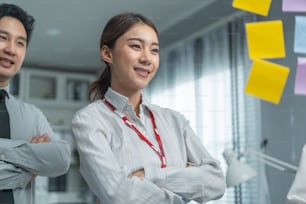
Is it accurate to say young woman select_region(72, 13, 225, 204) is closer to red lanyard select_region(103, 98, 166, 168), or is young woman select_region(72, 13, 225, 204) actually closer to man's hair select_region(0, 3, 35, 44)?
red lanyard select_region(103, 98, 166, 168)

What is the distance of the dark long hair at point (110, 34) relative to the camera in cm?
69

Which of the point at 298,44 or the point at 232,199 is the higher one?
the point at 298,44

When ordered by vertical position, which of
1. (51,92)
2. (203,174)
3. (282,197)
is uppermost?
(51,92)

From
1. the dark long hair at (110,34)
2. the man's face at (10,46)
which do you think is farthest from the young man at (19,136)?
the dark long hair at (110,34)

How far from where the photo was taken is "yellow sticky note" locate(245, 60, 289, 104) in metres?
0.85

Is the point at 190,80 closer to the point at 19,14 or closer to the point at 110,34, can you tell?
the point at 110,34

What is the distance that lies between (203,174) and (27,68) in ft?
1.14

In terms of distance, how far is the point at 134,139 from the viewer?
67cm

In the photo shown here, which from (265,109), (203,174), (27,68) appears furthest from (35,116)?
(265,109)

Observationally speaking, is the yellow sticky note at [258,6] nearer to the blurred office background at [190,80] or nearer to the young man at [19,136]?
the blurred office background at [190,80]

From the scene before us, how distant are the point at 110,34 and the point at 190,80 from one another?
0.71ft

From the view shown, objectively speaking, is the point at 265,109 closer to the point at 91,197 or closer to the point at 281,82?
the point at 281,82

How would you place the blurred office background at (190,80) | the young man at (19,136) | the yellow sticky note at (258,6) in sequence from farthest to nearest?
the yellow sticky note at (258,6)
the blurred office background at (190,80)
the young man at (19,136)

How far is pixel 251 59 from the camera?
0.87m
